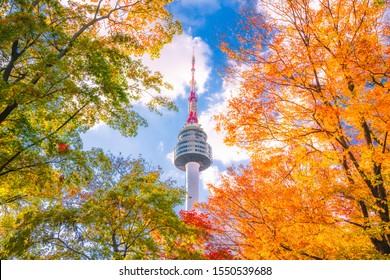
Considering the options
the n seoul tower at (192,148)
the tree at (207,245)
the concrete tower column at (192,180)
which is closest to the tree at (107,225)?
the tree at (207,245)

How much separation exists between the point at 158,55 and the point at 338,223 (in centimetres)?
723

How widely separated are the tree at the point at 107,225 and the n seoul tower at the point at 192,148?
83995 millimetres

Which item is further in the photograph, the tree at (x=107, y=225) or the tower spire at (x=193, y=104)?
the tower spire at (x=193, y=104)

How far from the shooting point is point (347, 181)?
25.1 ft

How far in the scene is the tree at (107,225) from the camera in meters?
7.59

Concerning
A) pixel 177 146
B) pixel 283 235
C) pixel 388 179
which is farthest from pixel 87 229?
pixel 177 146

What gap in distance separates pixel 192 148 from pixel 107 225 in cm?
8511

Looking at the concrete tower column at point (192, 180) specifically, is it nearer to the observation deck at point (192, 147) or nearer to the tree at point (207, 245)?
the observation deck at point (192, 147)

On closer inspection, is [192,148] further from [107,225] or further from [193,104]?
[107,225]

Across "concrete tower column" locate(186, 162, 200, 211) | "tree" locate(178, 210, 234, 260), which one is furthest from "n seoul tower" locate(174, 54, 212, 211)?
"tree" locate(178, 210, 234, 260)

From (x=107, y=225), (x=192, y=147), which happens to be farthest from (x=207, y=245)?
(x=192, y=147)

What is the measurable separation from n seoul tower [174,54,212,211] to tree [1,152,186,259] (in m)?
84.0

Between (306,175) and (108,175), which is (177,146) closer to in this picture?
(108,175)

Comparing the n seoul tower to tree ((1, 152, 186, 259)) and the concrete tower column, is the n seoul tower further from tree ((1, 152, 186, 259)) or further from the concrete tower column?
tree ((1, 152, 186, 259))
